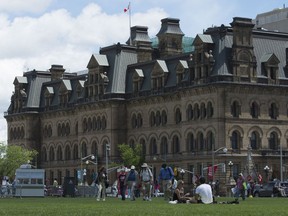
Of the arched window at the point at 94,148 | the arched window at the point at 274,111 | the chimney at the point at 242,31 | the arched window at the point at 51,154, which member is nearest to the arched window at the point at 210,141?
the arched window at the point at 274,111

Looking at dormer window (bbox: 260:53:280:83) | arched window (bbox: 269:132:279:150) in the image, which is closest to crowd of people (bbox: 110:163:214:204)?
dormer window (bbox: 260:53:280:83)

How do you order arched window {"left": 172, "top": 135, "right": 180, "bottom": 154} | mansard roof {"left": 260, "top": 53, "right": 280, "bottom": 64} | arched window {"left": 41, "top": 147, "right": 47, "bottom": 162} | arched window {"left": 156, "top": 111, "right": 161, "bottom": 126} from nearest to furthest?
mansard roof {"left": 260, "top": 53, "right": 280, "bottom": 64}
arched window {"left": 172, "top": 135, "right": 180, "bottom": 154}
arched window {"left": 156, "top": 111, "right": 161, "bottom": 126}
arched window {"left": 41, "top": 147, "right": 47, "bottom": 162}

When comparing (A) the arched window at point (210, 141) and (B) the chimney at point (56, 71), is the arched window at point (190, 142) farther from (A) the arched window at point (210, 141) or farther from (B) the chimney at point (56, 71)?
(B) the chimney at point (56, 71)

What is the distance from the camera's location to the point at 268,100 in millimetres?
120438

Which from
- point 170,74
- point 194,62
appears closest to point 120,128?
point 170,74

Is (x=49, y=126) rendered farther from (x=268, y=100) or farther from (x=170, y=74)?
(x=268, y=100)

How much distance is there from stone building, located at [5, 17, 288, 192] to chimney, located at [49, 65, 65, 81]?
4427 mm

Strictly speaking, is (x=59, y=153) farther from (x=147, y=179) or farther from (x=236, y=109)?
(x=147, y=179)

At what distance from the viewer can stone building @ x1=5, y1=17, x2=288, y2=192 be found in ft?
386

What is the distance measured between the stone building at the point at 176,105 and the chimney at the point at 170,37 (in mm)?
198

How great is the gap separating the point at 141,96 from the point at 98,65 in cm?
902

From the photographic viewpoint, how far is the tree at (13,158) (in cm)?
15488

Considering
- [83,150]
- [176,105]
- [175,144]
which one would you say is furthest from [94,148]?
[176,105]

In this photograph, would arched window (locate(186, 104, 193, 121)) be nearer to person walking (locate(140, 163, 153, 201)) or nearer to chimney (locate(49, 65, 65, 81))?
chimney (locate(49, 65, 65, 81))
